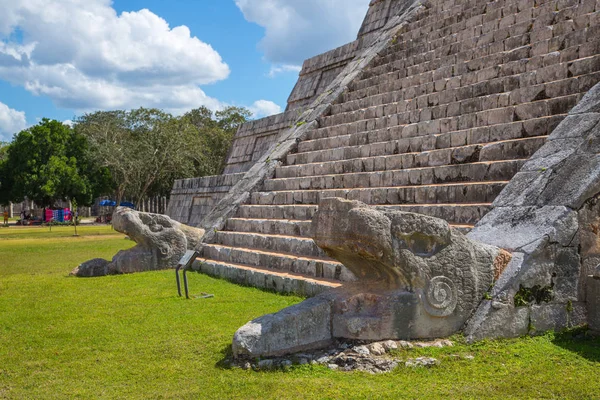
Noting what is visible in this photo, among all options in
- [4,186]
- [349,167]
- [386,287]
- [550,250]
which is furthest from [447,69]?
[4,186]

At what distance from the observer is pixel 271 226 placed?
28.8 ft

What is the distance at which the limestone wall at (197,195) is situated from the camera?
14844 millimetres

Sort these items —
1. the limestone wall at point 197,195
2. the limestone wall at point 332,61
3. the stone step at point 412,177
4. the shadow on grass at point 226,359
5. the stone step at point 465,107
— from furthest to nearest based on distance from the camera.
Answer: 1. the limestone wall at point 332,61
2. the limestone wall at point 197,195
3. the stone step at point 465,107
4. the stone step at point 412,177
5. the shadow on grass at point 226,359

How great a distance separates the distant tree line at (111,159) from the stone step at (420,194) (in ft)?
81.4

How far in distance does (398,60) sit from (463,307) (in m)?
7.41

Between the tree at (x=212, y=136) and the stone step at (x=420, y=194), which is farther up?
the tree at (x=212, y=136)

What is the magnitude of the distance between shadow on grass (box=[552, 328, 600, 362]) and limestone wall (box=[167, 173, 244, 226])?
10543 mm

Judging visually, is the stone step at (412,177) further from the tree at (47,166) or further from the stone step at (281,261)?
the tree at (47,166)

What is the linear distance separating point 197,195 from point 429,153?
971 centimetres

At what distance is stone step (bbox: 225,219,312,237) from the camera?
8.14 meters

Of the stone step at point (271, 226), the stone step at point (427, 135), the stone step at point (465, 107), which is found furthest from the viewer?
the stone step at point (271, 226)

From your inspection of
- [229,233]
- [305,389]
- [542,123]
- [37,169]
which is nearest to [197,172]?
[37,169]

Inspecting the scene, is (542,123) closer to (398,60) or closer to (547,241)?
(547,241)

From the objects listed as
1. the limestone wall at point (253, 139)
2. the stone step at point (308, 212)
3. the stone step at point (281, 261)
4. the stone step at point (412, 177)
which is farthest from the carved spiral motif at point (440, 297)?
the limestone wall at point (253, 139)
